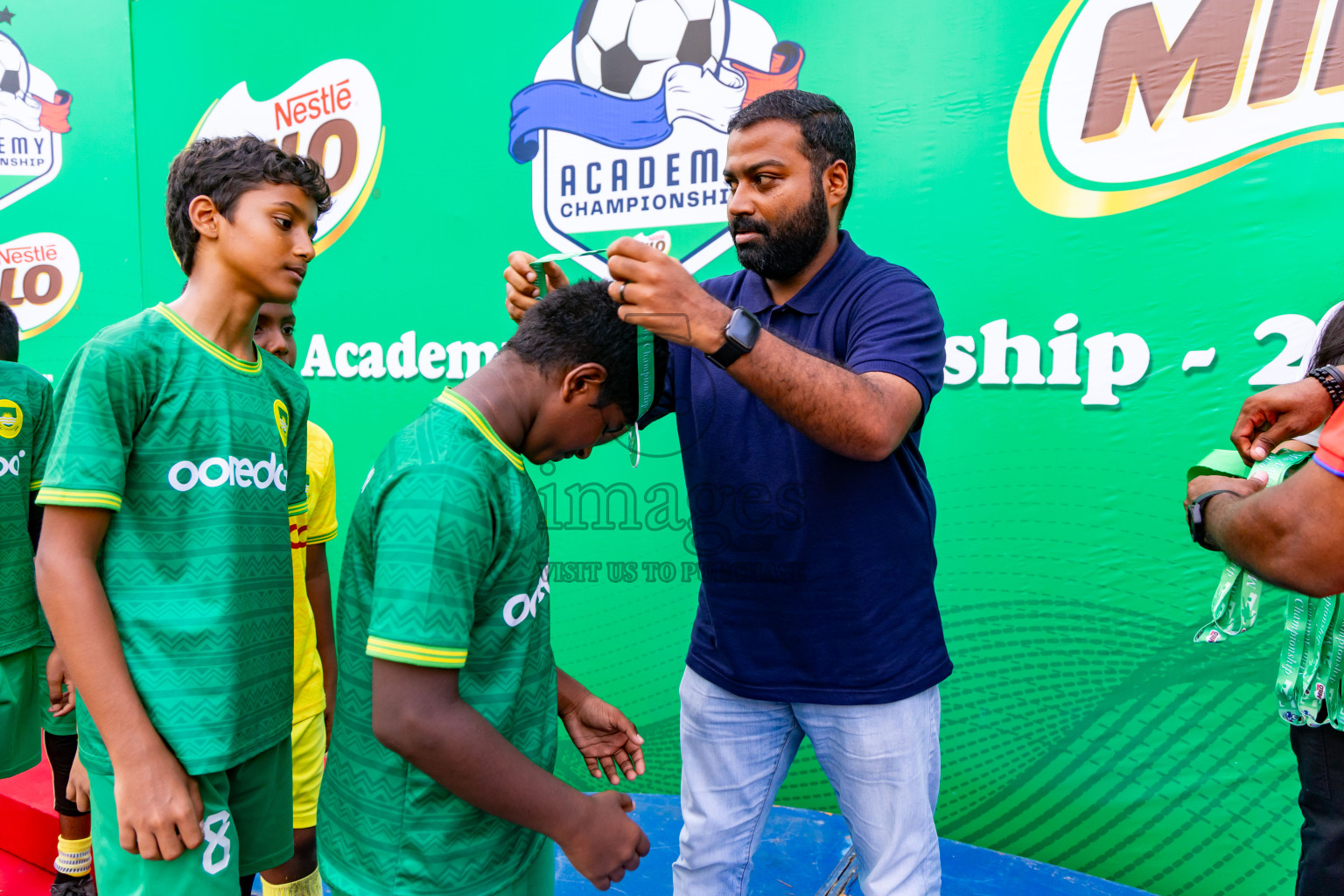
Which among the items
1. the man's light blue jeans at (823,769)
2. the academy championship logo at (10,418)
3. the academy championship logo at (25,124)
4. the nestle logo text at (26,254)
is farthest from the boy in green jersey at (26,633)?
the academy championship logo at (25,124)

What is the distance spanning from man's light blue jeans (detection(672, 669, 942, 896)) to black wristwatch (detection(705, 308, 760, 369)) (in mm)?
717

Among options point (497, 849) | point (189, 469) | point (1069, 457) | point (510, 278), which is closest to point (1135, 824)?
point (1069, 457)

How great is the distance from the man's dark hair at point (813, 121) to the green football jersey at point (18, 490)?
2152 millimetres

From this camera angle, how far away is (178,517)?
1.28 meters

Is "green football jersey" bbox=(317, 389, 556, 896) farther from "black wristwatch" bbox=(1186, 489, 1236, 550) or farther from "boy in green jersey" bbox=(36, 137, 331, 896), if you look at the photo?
"black wristwatch" bbox=(1186, 489, 1236, 550)

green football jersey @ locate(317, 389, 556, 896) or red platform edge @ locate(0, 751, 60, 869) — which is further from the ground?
green football jersey @ locate(317, 389, 556, 896)

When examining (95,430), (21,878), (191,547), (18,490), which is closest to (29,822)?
(21,878)

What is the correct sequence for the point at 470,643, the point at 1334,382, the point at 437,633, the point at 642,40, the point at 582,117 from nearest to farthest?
the point at 437,633, the point at 470,643, the point at 1334,382, the point at 642,40, the point at 582,117

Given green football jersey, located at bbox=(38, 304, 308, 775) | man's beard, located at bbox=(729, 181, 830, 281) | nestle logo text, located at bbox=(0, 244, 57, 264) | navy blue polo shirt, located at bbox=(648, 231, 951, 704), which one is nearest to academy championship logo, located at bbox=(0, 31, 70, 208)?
nestle logo text, located at bbox=(0, 244, 57, 264)

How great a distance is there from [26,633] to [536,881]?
6.07 feet

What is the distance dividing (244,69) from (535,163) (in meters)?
1.48

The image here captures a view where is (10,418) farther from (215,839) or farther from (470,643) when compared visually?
(470,643)

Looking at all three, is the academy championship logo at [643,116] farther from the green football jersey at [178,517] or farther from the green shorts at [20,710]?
the green shorts at [20,710]

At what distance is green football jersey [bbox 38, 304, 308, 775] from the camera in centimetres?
120
